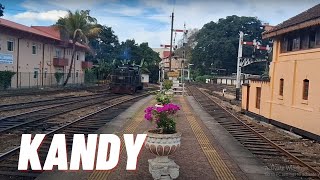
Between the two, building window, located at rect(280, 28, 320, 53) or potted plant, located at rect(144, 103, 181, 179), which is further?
building window, located at rect(280, 28, 320, 53)

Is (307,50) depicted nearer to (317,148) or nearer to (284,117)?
(284,117)

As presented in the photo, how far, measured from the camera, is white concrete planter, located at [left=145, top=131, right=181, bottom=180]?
718 centimetres

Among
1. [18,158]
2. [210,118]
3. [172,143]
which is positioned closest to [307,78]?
[210,118]

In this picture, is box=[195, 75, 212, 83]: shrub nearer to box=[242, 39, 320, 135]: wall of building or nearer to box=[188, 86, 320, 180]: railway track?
box=[242, 39, 320, 135]: wall of building

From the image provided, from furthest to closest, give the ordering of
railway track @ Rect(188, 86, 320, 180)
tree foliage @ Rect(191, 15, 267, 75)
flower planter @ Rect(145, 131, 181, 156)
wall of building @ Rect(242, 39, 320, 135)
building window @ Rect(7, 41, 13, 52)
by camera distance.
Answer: tree foliage @ Rect(191, 15, 267, 75) → building window @ Rect(7, 41, 13, 52) → wall of building @ Rect(242, 39, 320, 135) → railway track @ Rect(188, 86, 320, 180) → flower planter @ Rect(145, 131, 181, 156)

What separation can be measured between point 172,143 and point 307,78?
913 centimetres

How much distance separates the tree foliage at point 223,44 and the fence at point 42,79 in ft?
127

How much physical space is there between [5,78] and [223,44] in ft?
207

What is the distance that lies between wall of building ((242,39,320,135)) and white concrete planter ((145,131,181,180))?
7734mm

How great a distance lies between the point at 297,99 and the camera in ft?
50.5

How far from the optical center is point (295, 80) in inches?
→ 620

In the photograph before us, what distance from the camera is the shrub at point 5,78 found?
33.9m

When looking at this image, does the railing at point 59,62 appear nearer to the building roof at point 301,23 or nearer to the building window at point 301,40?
the building roof at point 301,23

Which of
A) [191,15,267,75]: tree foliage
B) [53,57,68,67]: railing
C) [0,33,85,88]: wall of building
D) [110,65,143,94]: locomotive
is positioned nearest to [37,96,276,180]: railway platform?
[110,65,143,94]: locomotive
